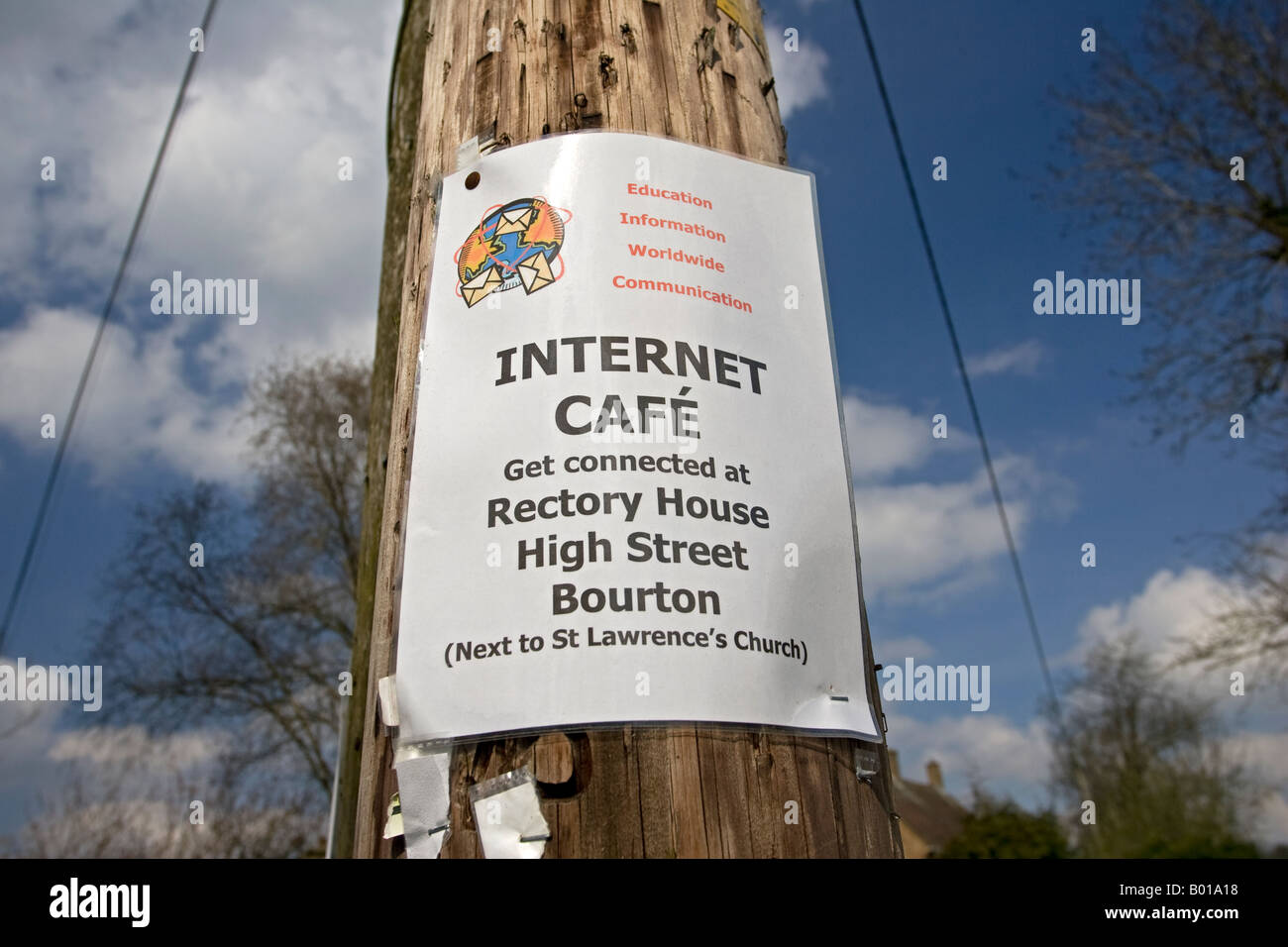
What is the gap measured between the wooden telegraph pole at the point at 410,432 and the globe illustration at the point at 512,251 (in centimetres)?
14

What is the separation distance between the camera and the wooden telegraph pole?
155 centimetres

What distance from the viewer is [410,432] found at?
186cm

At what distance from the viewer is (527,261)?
187cm

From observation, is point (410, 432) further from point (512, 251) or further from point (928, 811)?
point (928, 811)

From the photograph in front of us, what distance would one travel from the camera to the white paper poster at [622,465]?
63.2 inches

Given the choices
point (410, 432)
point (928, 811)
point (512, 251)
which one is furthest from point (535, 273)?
point (928, 811)

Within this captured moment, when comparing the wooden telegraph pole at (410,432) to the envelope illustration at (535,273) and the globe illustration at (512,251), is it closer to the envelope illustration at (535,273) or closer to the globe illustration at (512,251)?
the globe illustration at (512,251)

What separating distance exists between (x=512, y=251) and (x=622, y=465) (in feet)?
1.78

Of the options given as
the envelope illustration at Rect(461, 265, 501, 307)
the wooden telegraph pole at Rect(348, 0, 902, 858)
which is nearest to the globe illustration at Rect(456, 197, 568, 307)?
the envelope illustration at Rect(461, 265, 501, 307)
